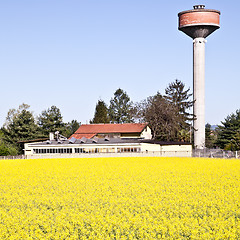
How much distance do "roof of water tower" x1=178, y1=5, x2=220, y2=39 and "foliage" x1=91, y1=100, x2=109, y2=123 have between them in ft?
144

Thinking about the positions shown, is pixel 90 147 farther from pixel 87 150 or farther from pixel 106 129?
pixel 106 129

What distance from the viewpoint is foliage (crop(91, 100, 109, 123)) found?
119 meters

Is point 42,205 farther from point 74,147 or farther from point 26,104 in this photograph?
point 26,104

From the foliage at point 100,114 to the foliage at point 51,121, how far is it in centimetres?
1429

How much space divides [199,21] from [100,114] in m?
49.0

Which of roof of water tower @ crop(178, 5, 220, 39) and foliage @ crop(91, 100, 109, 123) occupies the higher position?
roof of water tower @ crop(178, 5, 220, 39)

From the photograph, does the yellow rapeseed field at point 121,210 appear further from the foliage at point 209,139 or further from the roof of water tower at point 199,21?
the foliage at point 209,139

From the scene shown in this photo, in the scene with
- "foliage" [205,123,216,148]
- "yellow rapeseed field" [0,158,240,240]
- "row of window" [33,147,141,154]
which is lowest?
"yellow rapeseed field" [0,158,240,240]

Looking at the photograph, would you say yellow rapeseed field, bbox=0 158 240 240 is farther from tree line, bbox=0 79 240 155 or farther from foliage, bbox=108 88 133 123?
foliage, bbox=108 88 133 123

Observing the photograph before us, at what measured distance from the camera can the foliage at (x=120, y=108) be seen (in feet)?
415

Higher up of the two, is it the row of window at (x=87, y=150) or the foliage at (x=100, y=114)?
the foliage at (x=100, y=114)

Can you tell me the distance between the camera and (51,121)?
106 m

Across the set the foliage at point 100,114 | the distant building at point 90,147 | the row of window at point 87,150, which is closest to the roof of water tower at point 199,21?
the distant building at point 90,147

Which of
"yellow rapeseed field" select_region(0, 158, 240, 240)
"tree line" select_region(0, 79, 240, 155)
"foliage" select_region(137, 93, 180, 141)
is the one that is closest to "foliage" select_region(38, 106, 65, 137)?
"tree line" select_region(0, 79, 240, 155)
